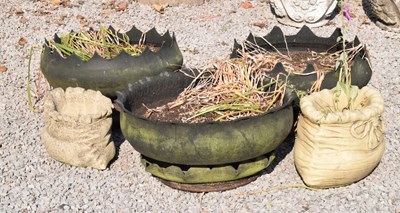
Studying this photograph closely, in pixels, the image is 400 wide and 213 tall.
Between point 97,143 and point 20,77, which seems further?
point 20,77

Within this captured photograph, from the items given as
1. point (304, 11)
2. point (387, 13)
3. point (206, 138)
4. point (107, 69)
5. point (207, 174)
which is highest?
point (206, 138)

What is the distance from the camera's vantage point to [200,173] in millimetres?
3811

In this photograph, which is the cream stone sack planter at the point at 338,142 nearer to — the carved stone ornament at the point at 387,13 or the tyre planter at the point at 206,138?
the tyre planter at the point at 206,138

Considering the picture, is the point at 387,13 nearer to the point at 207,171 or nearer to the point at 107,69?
the point at 107,69

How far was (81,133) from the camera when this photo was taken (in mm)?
4230

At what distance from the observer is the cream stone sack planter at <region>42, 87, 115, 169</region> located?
4.22 meters

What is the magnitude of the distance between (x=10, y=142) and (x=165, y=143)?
5.47ft

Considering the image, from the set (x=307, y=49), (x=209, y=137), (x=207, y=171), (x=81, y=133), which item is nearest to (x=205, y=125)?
(x=209, y=137)

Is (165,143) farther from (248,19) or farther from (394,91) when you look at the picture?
(248,19)

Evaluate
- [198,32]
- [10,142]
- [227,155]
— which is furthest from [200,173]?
[198,32]

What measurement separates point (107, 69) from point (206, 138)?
1.16 m

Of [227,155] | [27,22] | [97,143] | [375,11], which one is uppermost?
[227,155]

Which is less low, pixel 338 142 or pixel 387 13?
pixel 338 142

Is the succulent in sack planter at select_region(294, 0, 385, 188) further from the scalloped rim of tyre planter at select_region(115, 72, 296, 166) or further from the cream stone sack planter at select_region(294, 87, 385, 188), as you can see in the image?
the scalloped rim of tyre planter at select_region(115, 72, 296, 166)
